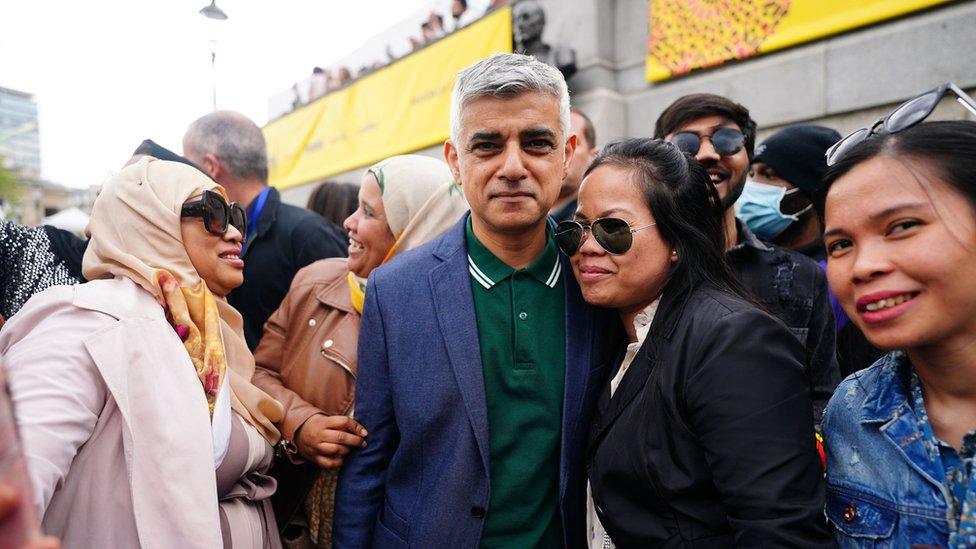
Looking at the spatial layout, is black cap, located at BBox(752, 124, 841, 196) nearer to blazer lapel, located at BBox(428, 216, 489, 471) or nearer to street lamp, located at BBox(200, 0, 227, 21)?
blazer lapel, located at BBox(428, 216, 489, 471)

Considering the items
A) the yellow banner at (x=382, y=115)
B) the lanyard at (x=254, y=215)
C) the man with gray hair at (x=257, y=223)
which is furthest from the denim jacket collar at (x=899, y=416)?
the yellow banner at (x=382, y=115)

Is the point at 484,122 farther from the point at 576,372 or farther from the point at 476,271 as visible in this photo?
the point at 576,372

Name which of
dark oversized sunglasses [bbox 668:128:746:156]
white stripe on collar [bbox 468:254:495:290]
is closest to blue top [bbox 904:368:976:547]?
white stripe on collar [bbox 468:254:495:290]

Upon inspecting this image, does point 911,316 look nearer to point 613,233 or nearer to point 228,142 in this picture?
point 613,233

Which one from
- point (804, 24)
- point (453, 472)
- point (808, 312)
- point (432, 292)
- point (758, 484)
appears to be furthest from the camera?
point (804, 24)

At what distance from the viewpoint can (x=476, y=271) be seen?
191cm

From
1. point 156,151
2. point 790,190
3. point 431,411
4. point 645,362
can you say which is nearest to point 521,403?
point 431,411

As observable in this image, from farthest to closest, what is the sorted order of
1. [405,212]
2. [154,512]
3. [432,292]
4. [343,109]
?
[343,109]
[405,212]
[432,292]
[154,512]

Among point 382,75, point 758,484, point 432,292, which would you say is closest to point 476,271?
point 432,292

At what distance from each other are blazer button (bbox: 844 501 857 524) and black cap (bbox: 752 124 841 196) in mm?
1913

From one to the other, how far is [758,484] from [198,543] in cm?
145

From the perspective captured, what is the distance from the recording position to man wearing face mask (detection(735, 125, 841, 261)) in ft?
9.29

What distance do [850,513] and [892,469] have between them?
0.50 feet

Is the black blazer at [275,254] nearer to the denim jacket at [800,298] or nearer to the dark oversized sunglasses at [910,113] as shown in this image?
the denim jacket at [800,298]
